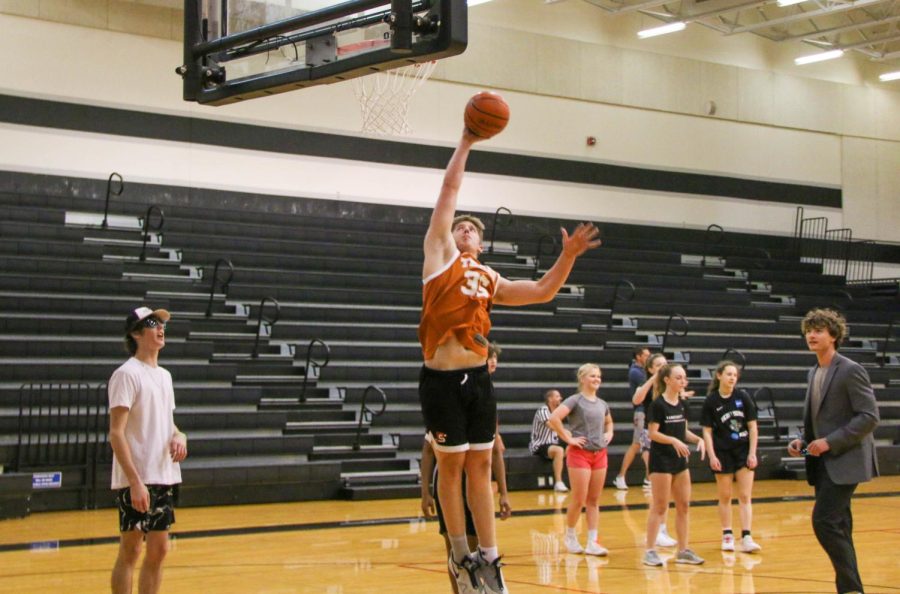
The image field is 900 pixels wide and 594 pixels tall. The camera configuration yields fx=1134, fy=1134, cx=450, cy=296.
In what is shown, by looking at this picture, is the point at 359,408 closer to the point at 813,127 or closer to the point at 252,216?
the point at 252,216

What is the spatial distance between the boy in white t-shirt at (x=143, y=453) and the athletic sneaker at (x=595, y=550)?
4.26 m

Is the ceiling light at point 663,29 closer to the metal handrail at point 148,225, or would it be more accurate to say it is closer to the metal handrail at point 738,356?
the metal handrail at point 738,356

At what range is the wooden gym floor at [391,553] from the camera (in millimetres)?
7582

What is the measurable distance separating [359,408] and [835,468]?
905cm

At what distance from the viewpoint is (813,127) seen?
24.5 meters

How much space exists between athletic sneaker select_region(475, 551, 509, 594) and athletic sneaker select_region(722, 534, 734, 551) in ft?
16.0

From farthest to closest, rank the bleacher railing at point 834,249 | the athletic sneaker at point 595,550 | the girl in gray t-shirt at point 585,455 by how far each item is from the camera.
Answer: the bleacher railing at point 834,249 → the girl in gray t-shirt at point 585,455 → the athletic sneaker at point 595,550

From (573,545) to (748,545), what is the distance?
1.43 metres

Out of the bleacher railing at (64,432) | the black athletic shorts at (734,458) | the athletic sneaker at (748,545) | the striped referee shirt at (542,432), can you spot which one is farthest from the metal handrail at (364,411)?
the athletic sneaker at (748,545)

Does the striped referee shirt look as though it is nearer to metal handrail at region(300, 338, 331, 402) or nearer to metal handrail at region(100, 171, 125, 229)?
metal handrail at region(300, 338, 331, 402)

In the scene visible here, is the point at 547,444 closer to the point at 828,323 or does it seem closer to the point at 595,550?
the point at 595,550

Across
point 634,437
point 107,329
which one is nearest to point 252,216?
point 107,329

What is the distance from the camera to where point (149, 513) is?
5516mm

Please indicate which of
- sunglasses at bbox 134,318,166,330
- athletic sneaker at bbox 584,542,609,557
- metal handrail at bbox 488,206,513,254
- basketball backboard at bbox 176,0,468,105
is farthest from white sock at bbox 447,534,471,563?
metal handrail at bbox 488,206,513,254
